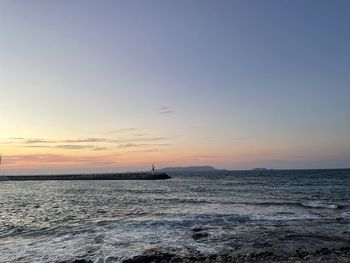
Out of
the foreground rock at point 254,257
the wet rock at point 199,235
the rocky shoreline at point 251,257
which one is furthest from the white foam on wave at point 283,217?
the foreground rock at point 254,257

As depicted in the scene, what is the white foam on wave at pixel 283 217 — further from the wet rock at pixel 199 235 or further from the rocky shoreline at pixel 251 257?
the rocky shoreline at pixel 251 257

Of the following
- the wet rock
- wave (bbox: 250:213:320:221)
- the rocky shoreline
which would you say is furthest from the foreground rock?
wave (bbox: 250:213:320:221)

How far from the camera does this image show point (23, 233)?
27.5 metres

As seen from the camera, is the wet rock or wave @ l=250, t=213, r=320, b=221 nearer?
the wet rock

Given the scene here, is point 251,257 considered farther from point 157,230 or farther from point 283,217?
point 283,217

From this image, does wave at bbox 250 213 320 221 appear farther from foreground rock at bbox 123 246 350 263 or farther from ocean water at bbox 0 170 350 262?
foreground rock at bbox 123 246 350 263

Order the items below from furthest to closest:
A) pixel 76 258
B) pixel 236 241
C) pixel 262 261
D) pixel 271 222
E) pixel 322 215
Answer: pixel 322 215 < pixel 271 222 < pixel 236 241 < pixel 76 258 < pixel 262 261

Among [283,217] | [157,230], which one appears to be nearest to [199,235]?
[157,230]

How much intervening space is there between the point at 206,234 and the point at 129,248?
6.28m

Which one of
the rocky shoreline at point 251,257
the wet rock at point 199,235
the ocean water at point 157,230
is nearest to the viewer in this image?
the rocky shoreline at point 251,257

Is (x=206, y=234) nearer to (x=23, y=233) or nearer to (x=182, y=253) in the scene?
(x=182, y=253)

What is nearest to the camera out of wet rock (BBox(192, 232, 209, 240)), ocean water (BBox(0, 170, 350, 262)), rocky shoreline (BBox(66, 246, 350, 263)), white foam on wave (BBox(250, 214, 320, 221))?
rocky shoreline (BBox(66, 246, 350, 263))

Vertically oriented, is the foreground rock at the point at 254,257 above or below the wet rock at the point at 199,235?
below

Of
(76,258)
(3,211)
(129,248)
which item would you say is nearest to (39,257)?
(76,258)
